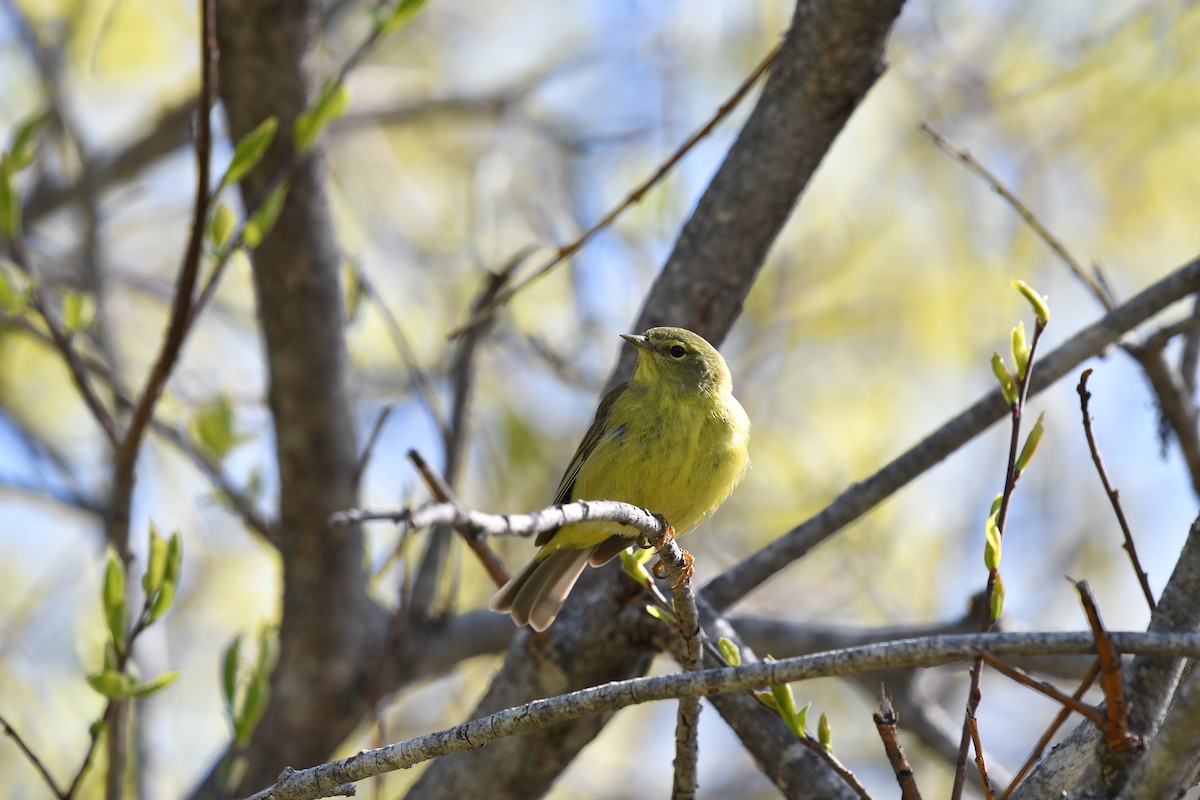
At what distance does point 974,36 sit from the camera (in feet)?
21.3

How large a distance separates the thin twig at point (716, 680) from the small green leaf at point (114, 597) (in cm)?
81

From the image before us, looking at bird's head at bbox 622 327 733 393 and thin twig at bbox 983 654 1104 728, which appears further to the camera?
bird's head at bbox 622 327 733 393

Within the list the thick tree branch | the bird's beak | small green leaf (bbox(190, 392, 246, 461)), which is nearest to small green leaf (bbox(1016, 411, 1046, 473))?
the thick tree branch

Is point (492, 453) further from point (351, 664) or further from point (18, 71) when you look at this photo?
point (18, 71)

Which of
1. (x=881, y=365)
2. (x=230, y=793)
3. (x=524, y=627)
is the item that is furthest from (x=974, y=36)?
(x=230, y=793)

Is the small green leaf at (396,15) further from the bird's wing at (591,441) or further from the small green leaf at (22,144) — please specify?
the bird's wing at (591,441)

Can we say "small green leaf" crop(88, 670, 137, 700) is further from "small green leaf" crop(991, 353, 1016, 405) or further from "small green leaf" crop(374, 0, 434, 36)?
"small green leaf" crop(991, 353, 1016, 405)

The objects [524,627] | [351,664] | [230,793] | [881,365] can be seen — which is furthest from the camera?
[881,365]

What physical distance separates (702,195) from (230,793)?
8.00 feet

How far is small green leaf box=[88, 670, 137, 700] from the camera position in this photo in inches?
100

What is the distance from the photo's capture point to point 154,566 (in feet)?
8.84

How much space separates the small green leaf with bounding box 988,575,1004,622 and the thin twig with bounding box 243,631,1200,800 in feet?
1.32

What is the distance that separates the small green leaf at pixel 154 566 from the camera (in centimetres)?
269

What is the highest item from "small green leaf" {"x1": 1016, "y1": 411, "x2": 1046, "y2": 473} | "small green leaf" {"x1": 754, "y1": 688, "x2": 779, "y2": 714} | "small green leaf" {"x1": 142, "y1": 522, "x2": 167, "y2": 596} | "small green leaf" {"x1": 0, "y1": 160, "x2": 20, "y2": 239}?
"small green leaf" {"x1": 0, "y1": 160, "x2": 20, "y2": 239}
